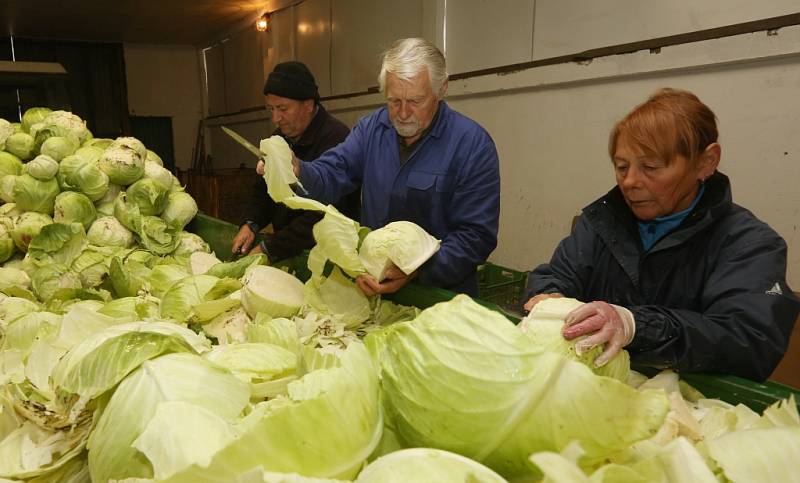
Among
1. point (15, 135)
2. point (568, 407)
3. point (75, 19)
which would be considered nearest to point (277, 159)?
point (568, 407)

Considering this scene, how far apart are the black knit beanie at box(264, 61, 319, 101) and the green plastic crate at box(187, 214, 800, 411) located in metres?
1.03

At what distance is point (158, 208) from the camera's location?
138 inches

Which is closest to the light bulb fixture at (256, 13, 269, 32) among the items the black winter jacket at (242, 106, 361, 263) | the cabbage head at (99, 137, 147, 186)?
the black winter jacket at (242, 106, 361, 263)

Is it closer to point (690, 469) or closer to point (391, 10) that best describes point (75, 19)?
point (391, 10)

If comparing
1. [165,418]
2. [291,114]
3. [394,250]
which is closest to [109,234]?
[291,114]

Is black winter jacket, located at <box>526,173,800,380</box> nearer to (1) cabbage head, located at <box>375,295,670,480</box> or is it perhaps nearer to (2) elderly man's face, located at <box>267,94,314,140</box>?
(1) cabbage head, located at <box>375,295,670,480</box>

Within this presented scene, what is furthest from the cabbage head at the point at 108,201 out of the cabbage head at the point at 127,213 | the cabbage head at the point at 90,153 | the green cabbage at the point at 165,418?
the green cabbage at the point at 165,418

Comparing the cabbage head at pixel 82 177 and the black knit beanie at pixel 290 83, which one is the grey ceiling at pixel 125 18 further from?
the cabbage head at pixel 82 177

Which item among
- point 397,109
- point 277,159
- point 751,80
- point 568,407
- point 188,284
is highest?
point 751,80

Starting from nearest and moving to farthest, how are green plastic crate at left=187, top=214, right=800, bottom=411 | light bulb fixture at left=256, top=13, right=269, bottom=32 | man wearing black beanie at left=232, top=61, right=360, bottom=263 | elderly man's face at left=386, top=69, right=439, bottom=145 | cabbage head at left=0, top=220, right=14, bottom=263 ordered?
green plastic crate at left=187, top=214, right=800, bottom=411
elderly man's face at left=386, top=69, right=439, bottom=145
cabbage head at left=0, top=220, right=14, bottom=263
man wearing black beanie at left=232, top=61, right=360, bottom=263
light bulb fixture at left=256, top=13, right=269, bottom=32

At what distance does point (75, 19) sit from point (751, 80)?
1300 cm

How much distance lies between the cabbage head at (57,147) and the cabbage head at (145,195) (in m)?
0.51

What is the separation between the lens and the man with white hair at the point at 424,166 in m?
2.70

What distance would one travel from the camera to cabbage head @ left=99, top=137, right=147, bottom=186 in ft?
11.1
